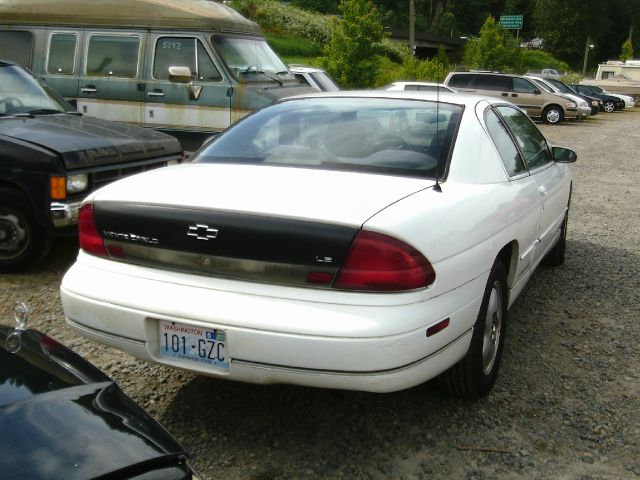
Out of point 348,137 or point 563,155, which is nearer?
point 348,137

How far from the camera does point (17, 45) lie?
9.39 metres

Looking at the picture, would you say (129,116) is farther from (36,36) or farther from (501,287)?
(501,287)

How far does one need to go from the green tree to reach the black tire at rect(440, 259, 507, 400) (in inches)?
714

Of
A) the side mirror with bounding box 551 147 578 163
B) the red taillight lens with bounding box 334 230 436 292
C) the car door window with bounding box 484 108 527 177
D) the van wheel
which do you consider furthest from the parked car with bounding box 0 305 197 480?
the van wheel

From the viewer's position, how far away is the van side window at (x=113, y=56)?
909 centimetres

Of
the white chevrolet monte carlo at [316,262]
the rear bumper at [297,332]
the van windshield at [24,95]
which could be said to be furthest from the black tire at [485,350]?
the van windshield at [24,95]

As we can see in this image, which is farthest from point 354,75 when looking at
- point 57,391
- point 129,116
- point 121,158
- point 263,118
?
point 57,391

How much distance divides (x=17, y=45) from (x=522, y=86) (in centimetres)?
1987

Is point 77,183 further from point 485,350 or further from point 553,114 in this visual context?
point 553,114

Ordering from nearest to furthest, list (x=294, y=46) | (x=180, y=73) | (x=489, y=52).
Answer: (x=180, y=73), (x=489, y=52), (x=294, y=46)

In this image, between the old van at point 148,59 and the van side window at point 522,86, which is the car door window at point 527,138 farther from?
the van side window at point 522,86

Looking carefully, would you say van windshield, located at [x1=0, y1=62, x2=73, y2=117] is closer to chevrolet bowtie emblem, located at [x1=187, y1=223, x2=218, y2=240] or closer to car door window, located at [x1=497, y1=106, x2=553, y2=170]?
chevrolet bowtie emblem, located at [x1=187, y1=223, x2=218, y2=240]

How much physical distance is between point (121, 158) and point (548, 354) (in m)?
3.48

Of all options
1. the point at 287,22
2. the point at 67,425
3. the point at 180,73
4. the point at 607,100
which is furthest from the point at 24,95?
the point at 287,22
